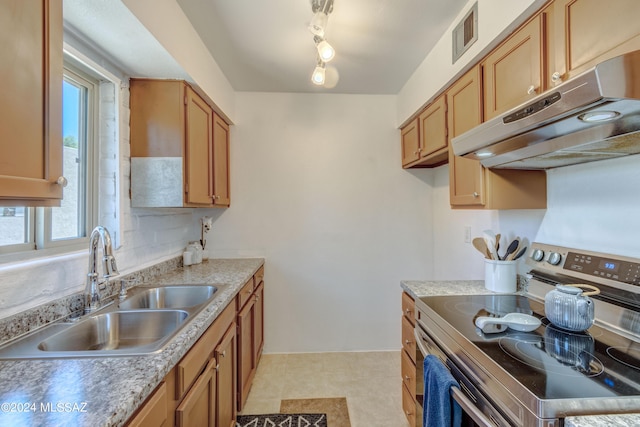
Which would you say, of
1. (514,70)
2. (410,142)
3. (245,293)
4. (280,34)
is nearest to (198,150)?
(280,34)

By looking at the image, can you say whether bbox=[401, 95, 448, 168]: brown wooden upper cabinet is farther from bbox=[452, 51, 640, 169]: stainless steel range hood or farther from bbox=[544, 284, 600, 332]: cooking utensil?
bbox=[544, 284, 600, 332]: cooking utensil

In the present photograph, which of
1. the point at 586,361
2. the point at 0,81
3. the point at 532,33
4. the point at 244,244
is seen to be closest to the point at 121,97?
the point at 0,81

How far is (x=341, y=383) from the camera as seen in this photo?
2281 mm

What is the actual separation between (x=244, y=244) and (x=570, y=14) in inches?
99.4

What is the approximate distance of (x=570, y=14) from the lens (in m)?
1.04

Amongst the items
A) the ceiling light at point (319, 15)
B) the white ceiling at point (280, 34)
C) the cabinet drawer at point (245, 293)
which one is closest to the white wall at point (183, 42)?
the white ceiling at point (280, 34)

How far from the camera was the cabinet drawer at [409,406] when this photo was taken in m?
1.63

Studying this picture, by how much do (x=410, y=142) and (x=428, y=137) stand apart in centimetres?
37

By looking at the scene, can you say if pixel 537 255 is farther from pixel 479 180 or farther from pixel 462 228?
pixel 462 228

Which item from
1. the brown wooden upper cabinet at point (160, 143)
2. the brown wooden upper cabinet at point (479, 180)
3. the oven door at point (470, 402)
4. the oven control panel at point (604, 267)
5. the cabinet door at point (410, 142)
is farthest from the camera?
the cabinet door at point (410, 142)

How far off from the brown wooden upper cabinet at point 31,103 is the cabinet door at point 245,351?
1283 mm

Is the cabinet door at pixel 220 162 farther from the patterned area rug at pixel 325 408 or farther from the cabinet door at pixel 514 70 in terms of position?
the cabinet door at pixel 514 70

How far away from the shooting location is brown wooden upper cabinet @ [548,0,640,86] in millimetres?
858

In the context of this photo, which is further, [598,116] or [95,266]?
[95,266]
